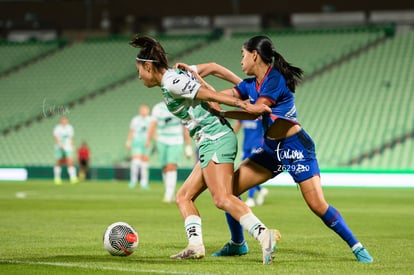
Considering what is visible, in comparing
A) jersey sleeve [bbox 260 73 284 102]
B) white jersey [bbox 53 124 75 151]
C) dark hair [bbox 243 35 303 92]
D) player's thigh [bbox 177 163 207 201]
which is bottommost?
white jersey [bbox 53 124 75 151]

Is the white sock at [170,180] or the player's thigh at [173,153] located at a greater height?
the player's thigh at [173,153]

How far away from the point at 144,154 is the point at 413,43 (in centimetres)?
1529

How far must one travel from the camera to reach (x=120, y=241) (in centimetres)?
977

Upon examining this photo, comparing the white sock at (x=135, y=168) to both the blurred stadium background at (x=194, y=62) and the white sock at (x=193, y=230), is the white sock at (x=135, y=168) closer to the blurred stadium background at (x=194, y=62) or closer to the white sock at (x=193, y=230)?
the blurred stadium background at (x=194, y=62)

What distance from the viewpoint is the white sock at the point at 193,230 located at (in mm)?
9500

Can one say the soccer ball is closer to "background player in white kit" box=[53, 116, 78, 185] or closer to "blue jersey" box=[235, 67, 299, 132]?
"blue jersey" box=[235, 67, 299, 132]

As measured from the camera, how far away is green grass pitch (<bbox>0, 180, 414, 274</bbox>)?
28.9 ft

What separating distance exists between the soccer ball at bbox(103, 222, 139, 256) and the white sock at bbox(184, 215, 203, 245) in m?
0.70

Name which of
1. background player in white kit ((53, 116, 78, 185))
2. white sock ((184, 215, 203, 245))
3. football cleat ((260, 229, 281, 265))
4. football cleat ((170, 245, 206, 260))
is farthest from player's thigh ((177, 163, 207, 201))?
background player in white kit ((53, 116, 78, 185))

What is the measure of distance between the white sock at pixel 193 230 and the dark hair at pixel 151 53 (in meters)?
1.69

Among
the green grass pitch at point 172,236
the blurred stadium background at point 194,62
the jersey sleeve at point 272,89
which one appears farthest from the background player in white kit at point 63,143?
the jersey sleeve at point 272,89

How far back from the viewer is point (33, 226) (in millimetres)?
14023

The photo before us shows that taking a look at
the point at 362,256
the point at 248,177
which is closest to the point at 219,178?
the point at 248,177

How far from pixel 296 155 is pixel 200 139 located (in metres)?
1.05
